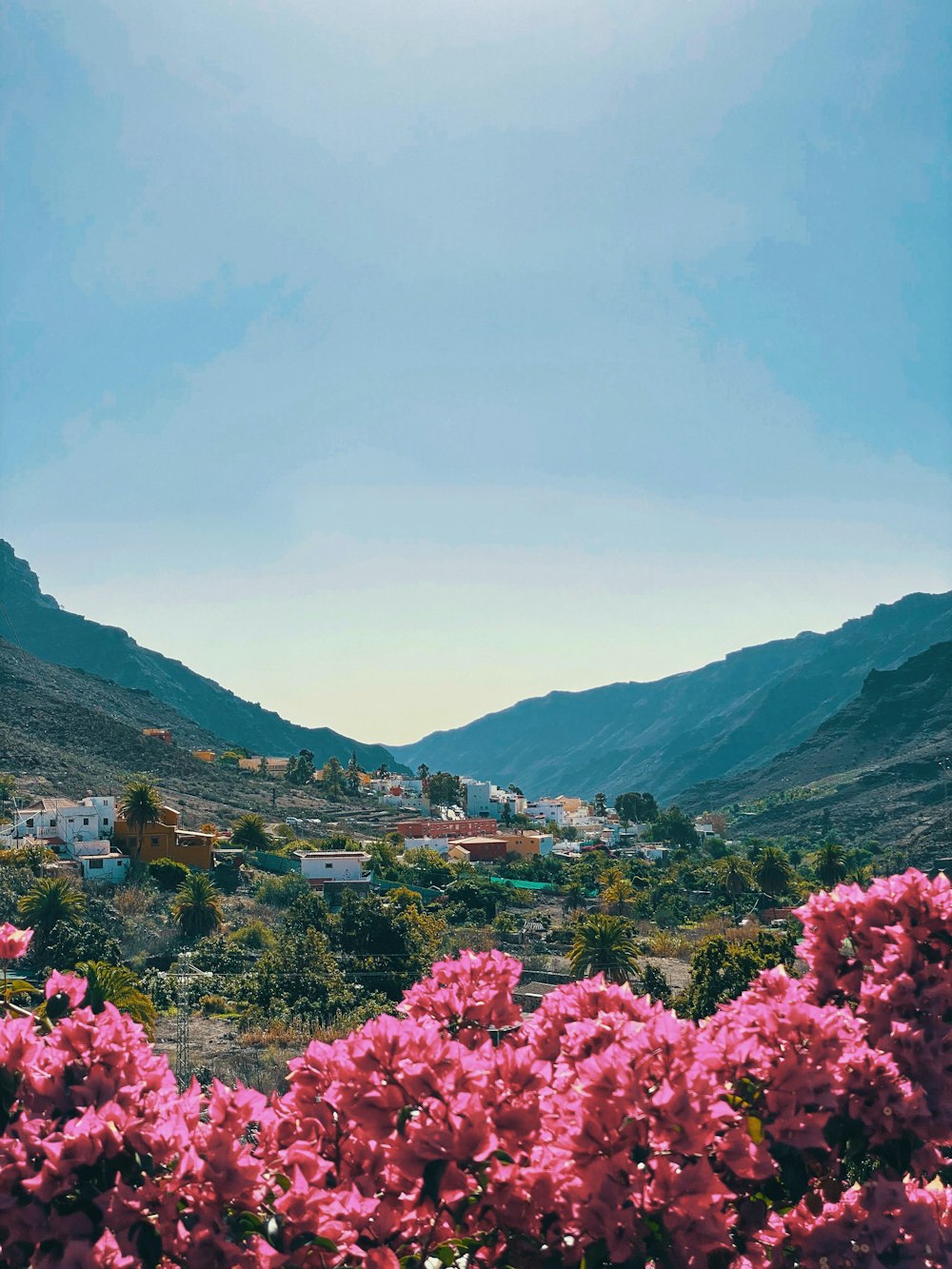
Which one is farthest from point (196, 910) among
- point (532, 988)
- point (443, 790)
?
point (443, 790)

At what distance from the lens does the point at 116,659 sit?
171m

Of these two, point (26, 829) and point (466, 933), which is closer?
point (466, 933)

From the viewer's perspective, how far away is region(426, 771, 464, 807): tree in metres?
94.8

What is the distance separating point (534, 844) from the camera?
6700 centimetres

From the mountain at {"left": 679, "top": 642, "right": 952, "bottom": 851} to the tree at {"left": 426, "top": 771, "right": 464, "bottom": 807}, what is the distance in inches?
1196

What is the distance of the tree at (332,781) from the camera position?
88.8 metres

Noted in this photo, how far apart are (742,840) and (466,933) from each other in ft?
203

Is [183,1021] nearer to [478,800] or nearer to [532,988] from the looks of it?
[532,988]

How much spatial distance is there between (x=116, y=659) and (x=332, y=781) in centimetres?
9252

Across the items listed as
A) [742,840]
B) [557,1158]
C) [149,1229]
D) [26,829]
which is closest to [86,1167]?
[149,1229]

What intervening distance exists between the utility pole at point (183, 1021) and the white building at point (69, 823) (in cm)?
1622

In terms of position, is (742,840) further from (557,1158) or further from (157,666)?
(157,666)

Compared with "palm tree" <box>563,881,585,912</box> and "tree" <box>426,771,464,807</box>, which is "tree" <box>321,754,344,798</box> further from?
"palm tree" <box>563,881,585,912</box>

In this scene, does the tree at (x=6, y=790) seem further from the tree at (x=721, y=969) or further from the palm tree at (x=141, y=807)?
the tree at (x=721, y=969)
